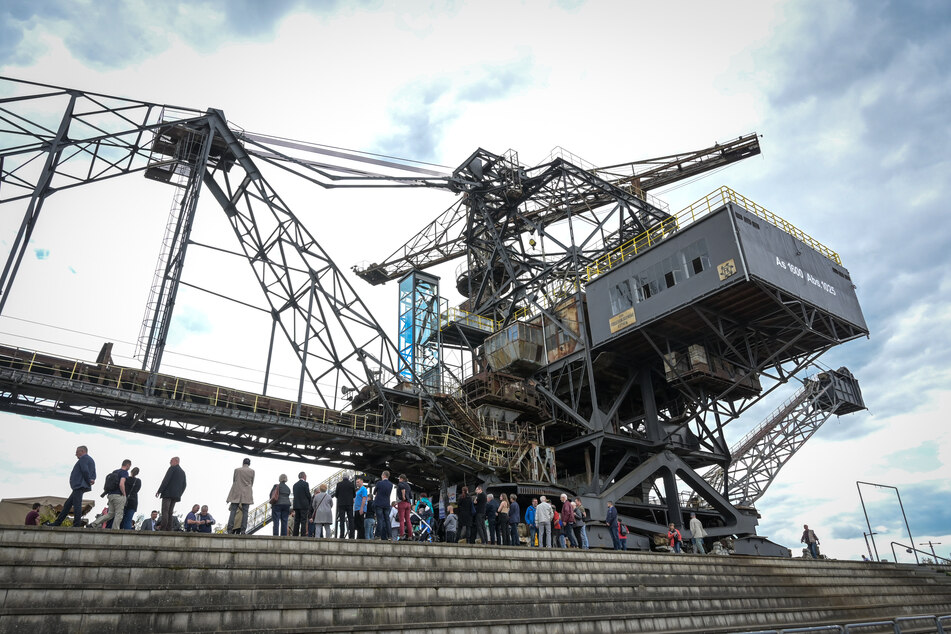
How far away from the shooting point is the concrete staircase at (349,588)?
8.63 metres

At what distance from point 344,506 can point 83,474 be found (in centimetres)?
546

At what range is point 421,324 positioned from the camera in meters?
40.3

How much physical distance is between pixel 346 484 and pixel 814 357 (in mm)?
24000

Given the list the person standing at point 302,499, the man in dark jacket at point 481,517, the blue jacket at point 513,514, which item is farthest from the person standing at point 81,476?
the blue jacket at point 513,514

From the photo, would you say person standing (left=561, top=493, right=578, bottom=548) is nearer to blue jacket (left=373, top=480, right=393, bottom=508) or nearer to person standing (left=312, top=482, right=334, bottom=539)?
blue jacket (left=373, top=480, right=393, bottom=508)

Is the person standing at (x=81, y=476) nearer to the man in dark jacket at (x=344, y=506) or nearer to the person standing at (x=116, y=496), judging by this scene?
the person standing at (x=116, y=496)

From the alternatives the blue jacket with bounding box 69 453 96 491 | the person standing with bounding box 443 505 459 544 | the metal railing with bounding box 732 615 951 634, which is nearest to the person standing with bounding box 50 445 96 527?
the blue jacket with bounding box 69 453 96 491

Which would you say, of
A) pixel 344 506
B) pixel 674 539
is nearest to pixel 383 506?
pixel 344 506

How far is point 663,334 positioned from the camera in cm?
2869

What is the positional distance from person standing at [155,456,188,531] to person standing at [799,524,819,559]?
23.7 metres

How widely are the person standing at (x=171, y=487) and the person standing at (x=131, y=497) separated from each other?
1.77 feet

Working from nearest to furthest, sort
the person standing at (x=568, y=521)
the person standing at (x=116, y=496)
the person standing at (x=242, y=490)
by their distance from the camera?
the person standing at (x=116, y=496) → the person standing at (x=242, y=490) → the person standing at (x=568, y=521)

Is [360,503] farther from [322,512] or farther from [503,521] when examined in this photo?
[503,521]

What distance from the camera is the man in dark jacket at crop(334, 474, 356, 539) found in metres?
14.8
